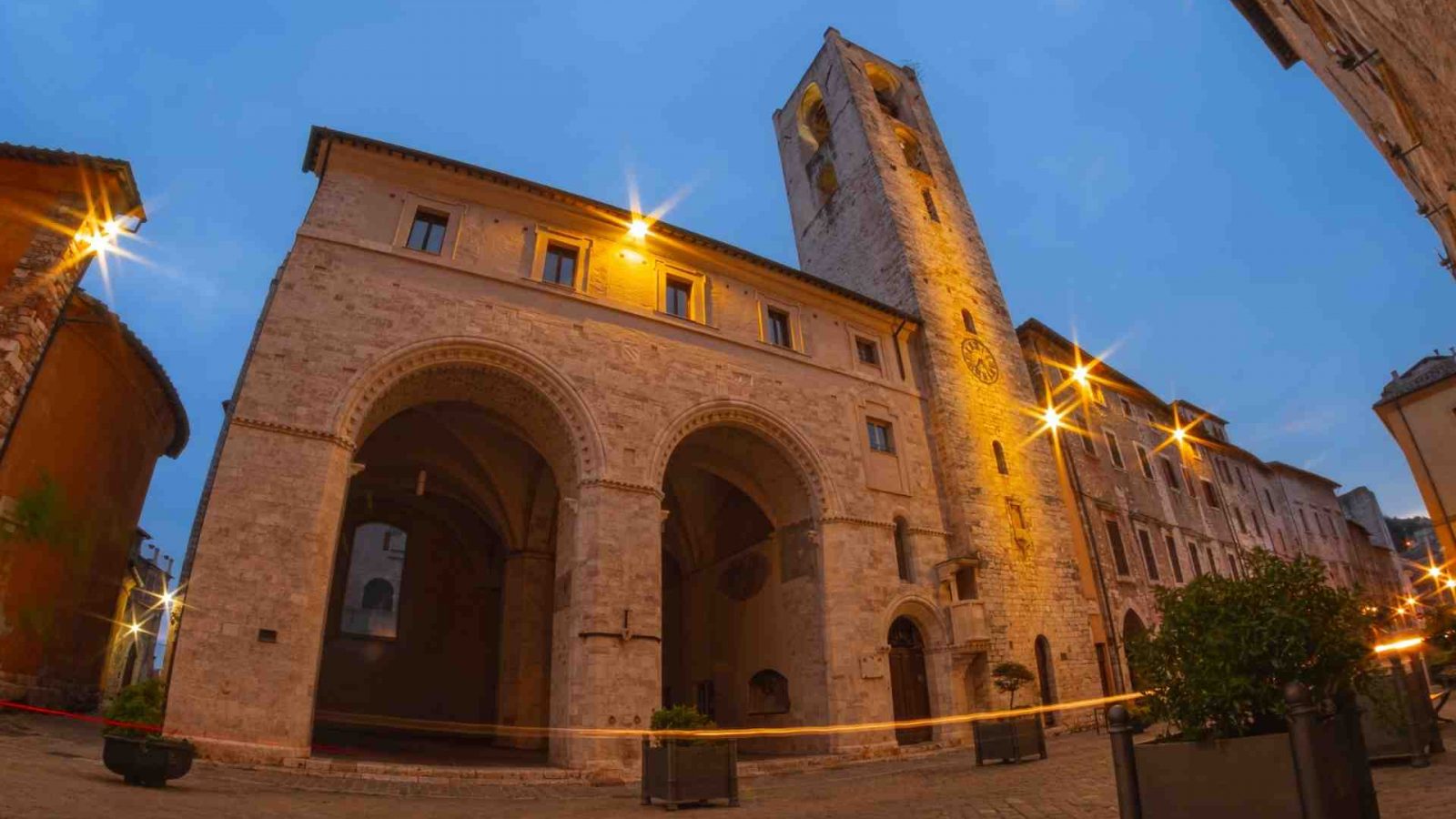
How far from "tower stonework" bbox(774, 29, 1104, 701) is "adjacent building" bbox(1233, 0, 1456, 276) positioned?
9683 millimetres

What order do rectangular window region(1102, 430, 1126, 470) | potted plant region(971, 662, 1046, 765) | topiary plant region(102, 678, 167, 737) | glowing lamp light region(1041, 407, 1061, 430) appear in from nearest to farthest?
topiary plant region(102, 678, 167, 737) < potted plant region(971, 662, 1046, 765) < glowing lamp light region(1041, 407, 1061, 430) < rectangular window region(1102, 430, 1126, 470)

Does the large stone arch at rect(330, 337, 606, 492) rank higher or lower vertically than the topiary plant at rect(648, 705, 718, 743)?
higher

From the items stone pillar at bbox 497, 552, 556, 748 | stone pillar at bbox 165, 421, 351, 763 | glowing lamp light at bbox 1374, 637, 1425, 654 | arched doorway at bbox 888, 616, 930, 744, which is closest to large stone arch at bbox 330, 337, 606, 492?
stone pillar at bbox 165, 421, 351, 763

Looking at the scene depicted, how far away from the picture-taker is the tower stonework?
18.1 metres

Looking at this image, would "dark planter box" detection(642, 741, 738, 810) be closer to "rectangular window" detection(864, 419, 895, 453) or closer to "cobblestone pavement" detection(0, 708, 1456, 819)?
"cobblestone pavement" detection(0, 708, 1456, 819)

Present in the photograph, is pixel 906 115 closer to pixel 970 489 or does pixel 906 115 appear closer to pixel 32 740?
pixel 970 489

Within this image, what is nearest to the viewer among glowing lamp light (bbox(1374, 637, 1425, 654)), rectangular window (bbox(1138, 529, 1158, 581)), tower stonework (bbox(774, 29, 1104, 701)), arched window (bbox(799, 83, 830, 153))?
glowing lamp light (bbox(1374, 637, 1425, 654))

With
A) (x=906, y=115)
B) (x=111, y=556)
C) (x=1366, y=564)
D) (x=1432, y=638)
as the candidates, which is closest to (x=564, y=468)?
(x=111, y=556)

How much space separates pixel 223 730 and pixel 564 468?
6.79 m

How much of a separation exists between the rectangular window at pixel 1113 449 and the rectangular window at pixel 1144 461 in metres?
1.56

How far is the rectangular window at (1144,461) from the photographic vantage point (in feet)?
90.8

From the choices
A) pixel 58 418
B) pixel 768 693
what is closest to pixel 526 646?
pixel 768 693

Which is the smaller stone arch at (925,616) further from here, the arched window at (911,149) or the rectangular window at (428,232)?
the arched window at (911,149)

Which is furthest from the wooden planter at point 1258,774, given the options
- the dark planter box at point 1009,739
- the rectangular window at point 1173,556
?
the rectangular window at point 1173,556
